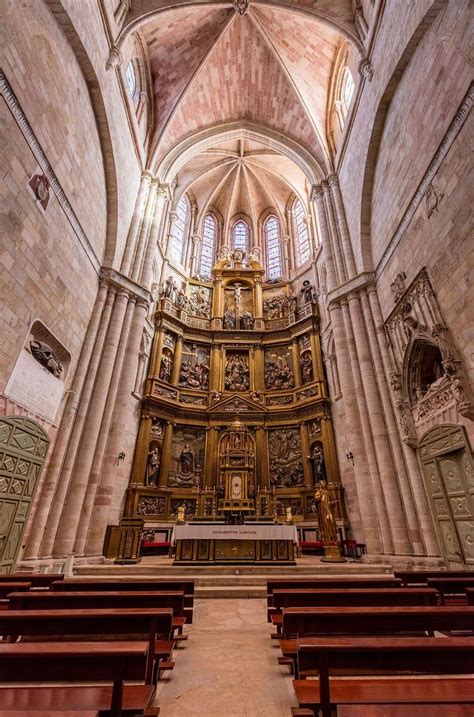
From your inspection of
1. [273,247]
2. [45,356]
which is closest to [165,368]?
[45,356]

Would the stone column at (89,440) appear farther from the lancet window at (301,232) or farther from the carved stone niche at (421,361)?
the lancet window at (301,232)

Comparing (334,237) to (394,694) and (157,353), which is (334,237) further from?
(394,694)

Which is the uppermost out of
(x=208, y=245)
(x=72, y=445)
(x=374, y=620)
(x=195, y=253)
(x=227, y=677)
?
(x=208, y=245)

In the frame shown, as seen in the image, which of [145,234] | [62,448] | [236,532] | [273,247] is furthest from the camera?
[273,247]

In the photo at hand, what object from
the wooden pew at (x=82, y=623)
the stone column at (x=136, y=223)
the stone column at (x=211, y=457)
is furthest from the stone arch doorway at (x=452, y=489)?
the stone column at (x=136, y=223)

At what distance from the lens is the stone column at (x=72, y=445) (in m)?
9.08

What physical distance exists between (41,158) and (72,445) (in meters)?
7.57

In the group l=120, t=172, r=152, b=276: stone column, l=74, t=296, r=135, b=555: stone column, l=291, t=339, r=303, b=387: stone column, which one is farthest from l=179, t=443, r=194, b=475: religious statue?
l=120, t=172, r=152, b=276: stone column

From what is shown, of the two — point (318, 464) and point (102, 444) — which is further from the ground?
point (318, 464)

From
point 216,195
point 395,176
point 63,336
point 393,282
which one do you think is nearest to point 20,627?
point 63,336

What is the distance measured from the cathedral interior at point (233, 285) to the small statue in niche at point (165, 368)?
0.14 meters

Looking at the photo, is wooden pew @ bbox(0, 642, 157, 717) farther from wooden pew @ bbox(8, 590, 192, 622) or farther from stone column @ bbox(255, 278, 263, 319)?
stone column @ bbox(255, 278, 263, 319)

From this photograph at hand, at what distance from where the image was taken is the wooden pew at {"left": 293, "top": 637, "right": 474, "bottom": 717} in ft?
6.05

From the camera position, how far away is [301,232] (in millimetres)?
22016
